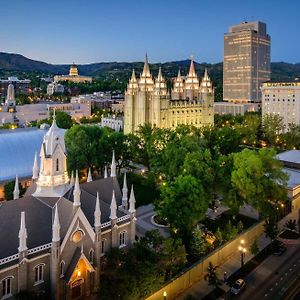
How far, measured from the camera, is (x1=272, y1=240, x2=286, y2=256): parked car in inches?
1470

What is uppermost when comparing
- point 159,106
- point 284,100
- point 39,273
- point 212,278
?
point 284,100

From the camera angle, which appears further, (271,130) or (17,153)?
(271,130)

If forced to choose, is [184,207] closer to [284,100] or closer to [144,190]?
[144,190]

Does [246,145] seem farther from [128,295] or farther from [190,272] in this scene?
[128,295]

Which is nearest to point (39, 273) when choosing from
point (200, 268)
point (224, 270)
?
point (200, 268)

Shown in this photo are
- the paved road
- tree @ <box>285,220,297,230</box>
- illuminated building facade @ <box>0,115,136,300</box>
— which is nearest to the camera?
illuminated building facade @ <box>0,115,136,300</box>

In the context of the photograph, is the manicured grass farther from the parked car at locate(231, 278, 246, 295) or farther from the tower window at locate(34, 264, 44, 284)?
the tower window at locate(34, 264, 44, 284)

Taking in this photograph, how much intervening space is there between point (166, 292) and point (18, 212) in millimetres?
13856

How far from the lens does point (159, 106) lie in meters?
97.1

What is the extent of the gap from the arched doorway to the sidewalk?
8.23 m

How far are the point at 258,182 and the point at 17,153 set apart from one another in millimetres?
39290

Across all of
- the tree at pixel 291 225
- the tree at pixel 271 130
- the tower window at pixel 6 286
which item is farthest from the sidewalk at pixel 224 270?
the tree at pixel 271 130

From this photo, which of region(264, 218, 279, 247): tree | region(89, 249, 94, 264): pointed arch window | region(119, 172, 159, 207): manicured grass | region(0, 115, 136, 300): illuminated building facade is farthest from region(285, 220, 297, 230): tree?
region(89, 249, 94, 264): pointed arch window

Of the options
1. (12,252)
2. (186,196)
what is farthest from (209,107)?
(12,252)
